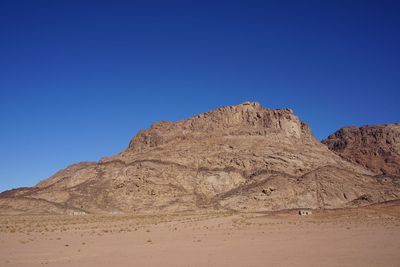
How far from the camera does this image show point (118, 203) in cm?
8419

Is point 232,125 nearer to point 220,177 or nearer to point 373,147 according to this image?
point 220,177

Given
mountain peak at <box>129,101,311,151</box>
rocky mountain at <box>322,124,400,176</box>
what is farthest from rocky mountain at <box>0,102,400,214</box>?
rocky mountain at <box>322,124,400,176</box>

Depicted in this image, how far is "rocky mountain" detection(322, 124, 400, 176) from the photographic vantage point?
133250mm

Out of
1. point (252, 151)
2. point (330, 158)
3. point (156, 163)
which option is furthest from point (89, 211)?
point (330, 158)

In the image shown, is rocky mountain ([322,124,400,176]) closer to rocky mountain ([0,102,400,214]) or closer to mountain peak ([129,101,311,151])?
mountain peak ([129,101,311,151])

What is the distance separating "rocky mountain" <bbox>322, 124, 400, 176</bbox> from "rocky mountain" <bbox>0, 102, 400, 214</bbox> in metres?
29.3

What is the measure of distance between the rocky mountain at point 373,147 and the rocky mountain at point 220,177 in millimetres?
29348

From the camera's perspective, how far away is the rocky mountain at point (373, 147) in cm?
13325

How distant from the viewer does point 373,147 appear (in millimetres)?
142375

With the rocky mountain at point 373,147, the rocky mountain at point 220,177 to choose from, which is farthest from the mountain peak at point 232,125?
the rocky mountain at point 373,147

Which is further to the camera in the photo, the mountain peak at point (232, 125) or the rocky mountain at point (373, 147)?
the rocky mountain at point (373, 147)

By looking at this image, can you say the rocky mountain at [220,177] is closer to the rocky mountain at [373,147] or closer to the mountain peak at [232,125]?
the mountain peak at [232,125]

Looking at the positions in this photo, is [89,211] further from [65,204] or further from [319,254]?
[319,254]

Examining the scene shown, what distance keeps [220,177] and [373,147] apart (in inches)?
2794
